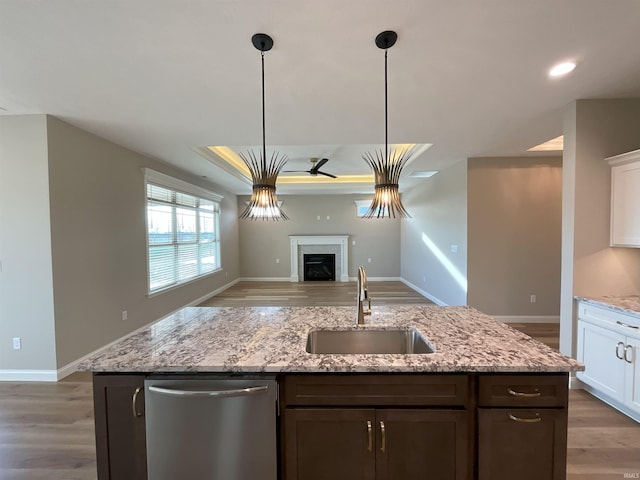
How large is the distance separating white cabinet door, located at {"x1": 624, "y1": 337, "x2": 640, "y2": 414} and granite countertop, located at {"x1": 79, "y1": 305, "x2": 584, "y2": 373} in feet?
4.07

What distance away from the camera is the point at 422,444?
125 centimetres

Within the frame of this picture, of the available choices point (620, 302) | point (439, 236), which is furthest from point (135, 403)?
point (439, 236)

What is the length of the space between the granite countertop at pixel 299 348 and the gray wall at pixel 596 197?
58.5 inches

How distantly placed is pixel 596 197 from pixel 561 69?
125cm

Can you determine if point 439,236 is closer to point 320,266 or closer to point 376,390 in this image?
point 320,266

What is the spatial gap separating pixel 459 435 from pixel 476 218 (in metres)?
3.85

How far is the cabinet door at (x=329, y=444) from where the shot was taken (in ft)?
4.12

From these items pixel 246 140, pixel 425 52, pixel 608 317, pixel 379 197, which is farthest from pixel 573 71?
pixel 246 140

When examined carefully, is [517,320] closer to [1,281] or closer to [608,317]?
[608,317]

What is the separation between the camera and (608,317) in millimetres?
2281

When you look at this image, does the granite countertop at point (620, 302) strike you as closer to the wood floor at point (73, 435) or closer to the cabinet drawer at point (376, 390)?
the wood floor at point (73, 435)

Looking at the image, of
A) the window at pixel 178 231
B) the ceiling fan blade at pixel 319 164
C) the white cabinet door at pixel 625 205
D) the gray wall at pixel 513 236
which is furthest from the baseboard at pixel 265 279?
the white cabinet door at pixel 625 205

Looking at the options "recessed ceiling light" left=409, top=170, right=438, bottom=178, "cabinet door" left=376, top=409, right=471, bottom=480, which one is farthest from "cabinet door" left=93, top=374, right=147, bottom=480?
"recessed ceiling light" left=409, top=170, right=438, bottom=178

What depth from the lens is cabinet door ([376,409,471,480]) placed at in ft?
4.07
